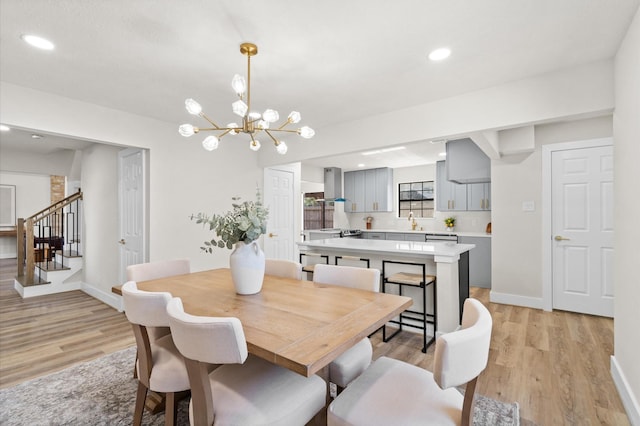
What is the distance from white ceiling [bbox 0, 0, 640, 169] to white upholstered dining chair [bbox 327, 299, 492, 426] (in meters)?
1.66

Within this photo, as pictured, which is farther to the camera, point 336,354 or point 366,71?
point 366,71

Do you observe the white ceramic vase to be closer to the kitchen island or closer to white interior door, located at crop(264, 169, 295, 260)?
the kitchen island

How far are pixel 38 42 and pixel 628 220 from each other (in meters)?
3.94

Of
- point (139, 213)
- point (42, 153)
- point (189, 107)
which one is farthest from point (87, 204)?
point (189, 107)

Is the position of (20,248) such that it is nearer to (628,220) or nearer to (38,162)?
(38,162)

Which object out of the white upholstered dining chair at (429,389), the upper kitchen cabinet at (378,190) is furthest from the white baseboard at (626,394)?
the upper kitchen cabinet at (378,190)

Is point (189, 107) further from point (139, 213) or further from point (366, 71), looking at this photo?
point (139, 213)

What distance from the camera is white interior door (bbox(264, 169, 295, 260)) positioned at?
16.6 ft

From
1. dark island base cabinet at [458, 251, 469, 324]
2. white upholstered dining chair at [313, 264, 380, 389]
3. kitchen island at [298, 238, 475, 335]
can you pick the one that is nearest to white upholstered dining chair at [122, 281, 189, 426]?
white upholstered dining chair at [313, 264, 380, 389]

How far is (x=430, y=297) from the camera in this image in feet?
10.6

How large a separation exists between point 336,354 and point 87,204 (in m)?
5.59

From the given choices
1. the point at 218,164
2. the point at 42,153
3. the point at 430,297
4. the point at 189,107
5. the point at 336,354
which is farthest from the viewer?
the point at 42,153

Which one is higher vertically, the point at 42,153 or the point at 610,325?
the point at 42,153

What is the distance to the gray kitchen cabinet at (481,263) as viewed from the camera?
4.98 metres
